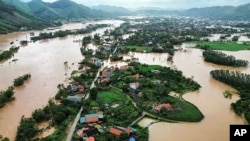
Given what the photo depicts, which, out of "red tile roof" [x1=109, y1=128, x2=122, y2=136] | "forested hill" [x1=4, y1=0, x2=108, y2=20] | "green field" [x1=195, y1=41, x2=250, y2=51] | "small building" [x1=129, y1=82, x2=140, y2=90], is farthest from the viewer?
"forested hill" [x1=4, y1=0, x2=108, y2=20]

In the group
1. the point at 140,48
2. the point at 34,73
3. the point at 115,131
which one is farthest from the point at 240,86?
the point at 140,48

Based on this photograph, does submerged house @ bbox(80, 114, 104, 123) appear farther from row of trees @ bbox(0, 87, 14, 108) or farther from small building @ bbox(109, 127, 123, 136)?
row of trees @ bbox(0, 87, 14, 108)

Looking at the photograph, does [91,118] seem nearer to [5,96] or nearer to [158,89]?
[158,89]

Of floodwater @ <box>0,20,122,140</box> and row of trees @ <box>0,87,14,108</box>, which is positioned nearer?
floodwater @ <box>0,20,122,140</box>

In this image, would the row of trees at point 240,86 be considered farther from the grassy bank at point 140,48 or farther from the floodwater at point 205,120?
the grassy bank at point 140,48

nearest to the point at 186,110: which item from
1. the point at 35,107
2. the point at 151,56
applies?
the point at 35,107

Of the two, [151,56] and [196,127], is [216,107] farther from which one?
[151,56]

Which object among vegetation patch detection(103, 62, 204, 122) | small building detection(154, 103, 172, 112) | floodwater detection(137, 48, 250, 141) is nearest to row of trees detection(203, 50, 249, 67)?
floodwater detection(137, 48, 250, 141)
